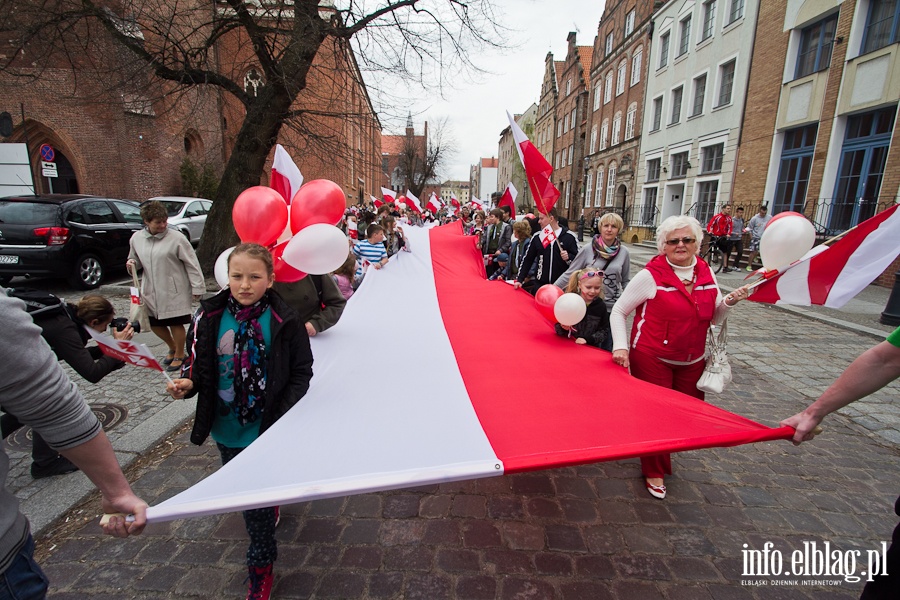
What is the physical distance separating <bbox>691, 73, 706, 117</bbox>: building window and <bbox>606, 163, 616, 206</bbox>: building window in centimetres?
865

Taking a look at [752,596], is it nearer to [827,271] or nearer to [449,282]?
[827,271]

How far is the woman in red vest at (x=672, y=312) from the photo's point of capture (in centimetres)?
292

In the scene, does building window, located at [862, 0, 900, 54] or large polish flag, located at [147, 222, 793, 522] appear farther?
building window, located at [862, 0, 900, 54]

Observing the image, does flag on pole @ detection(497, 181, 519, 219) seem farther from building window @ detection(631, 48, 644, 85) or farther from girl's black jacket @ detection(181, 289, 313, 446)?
building window @ detection(631, 48, 644, 85)

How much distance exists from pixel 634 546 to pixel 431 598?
1288mm

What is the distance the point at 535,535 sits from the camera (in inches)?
108

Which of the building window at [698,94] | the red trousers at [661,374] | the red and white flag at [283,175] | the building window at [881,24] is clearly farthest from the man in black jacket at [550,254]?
the building window at [698,94]

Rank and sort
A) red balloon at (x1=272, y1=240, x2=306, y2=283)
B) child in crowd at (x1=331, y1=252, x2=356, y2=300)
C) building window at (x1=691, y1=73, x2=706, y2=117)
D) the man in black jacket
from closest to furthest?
red balloon at (x1=272, y1=240, x2=306, y2=283), child in crowd at (x1=331, y1=252, x2=356, y2=300), the man in black jacket, building window at (x1=691, y1=73, x2=706, y2=117)

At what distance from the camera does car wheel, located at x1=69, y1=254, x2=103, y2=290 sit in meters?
8.42

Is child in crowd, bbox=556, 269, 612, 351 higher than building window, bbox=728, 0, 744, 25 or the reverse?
the reverse

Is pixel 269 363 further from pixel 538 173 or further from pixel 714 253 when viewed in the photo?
pixel 714 253

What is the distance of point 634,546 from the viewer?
2654mm

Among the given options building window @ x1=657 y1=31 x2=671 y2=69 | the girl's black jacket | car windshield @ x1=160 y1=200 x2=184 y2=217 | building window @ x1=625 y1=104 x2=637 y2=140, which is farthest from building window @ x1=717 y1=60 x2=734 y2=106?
the girl's black jacket

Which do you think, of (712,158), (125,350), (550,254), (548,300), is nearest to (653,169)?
(712,158)
